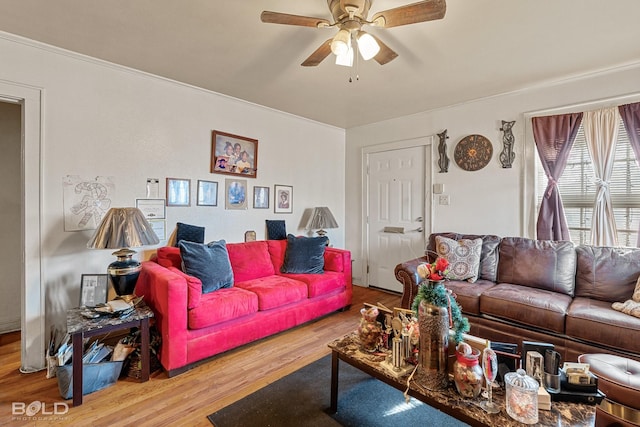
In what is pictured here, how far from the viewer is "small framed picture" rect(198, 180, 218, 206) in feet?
10.3

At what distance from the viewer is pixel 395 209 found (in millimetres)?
4105

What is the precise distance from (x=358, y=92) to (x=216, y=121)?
1.59m

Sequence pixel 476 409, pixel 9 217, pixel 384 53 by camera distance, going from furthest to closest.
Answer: pixel 9 217, pixel 384 53, pixel 476 409

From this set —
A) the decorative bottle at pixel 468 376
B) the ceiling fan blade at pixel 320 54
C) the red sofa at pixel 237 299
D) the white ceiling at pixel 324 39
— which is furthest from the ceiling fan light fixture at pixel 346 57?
the red sofa at pixel 237 299

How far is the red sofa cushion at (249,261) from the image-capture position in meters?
2.98

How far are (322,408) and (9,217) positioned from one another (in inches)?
137

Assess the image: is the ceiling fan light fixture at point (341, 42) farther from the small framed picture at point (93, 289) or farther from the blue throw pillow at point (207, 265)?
the small framed picture at point (93, 289)

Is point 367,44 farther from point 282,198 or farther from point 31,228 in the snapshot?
point 31,228

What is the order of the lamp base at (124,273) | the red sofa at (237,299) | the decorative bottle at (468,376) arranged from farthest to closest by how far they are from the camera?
the lamp base at (124,273)
the red sofa at (237,299)
the decorative bottle at (468,376)

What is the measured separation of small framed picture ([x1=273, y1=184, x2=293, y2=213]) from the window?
2827mm

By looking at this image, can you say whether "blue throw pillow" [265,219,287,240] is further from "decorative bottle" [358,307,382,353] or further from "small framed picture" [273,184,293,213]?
"decorative bottle" [358,307,382,353]

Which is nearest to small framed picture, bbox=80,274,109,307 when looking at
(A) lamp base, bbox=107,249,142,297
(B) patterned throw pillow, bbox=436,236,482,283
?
(A) lamp base, bbox=107,249,142,297

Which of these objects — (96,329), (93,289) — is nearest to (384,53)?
(96,329)

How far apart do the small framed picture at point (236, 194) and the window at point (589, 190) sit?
3206mm
